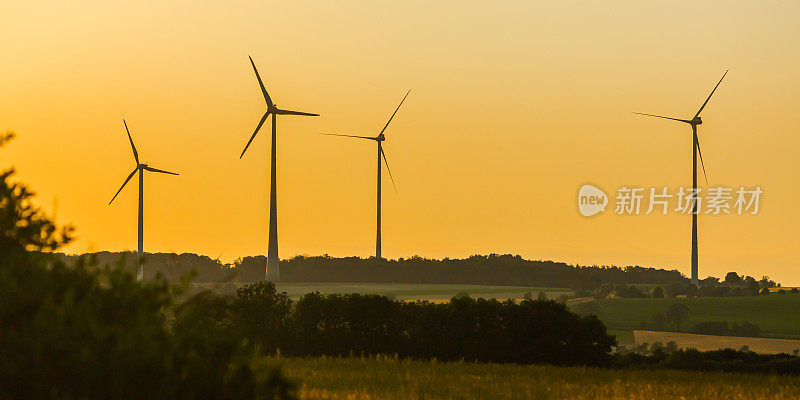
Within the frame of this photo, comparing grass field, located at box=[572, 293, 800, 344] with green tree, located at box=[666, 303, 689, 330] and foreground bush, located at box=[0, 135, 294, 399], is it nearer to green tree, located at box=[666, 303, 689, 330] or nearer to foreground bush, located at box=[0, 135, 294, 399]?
green tree, located at box=[666, 303, 689, 330]

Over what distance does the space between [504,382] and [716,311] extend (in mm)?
115506

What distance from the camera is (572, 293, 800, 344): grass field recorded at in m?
132

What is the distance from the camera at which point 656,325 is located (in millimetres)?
133500

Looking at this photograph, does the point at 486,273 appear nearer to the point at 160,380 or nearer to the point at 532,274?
the point at 532,274

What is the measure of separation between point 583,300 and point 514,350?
4148 inches

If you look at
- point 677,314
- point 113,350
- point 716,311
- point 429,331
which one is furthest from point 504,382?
point 716,311

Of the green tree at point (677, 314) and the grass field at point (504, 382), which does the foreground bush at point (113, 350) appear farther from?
the green tree at point (677, 314)

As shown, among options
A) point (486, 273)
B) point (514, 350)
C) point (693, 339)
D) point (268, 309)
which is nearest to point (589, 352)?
point (514, 350)

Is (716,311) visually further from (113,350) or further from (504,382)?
(113,350)

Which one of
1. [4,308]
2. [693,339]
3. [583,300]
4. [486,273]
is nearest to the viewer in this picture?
[4,308]

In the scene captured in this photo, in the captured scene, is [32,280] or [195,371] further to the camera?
[32,280]

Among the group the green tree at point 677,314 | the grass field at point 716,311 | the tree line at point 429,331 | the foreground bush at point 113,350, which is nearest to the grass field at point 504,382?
the tree line at point 429,331

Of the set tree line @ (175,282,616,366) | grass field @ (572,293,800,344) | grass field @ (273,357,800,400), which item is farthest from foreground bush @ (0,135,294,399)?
grass field @ (572,293,800,344)

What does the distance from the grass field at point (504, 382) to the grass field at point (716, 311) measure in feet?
273
